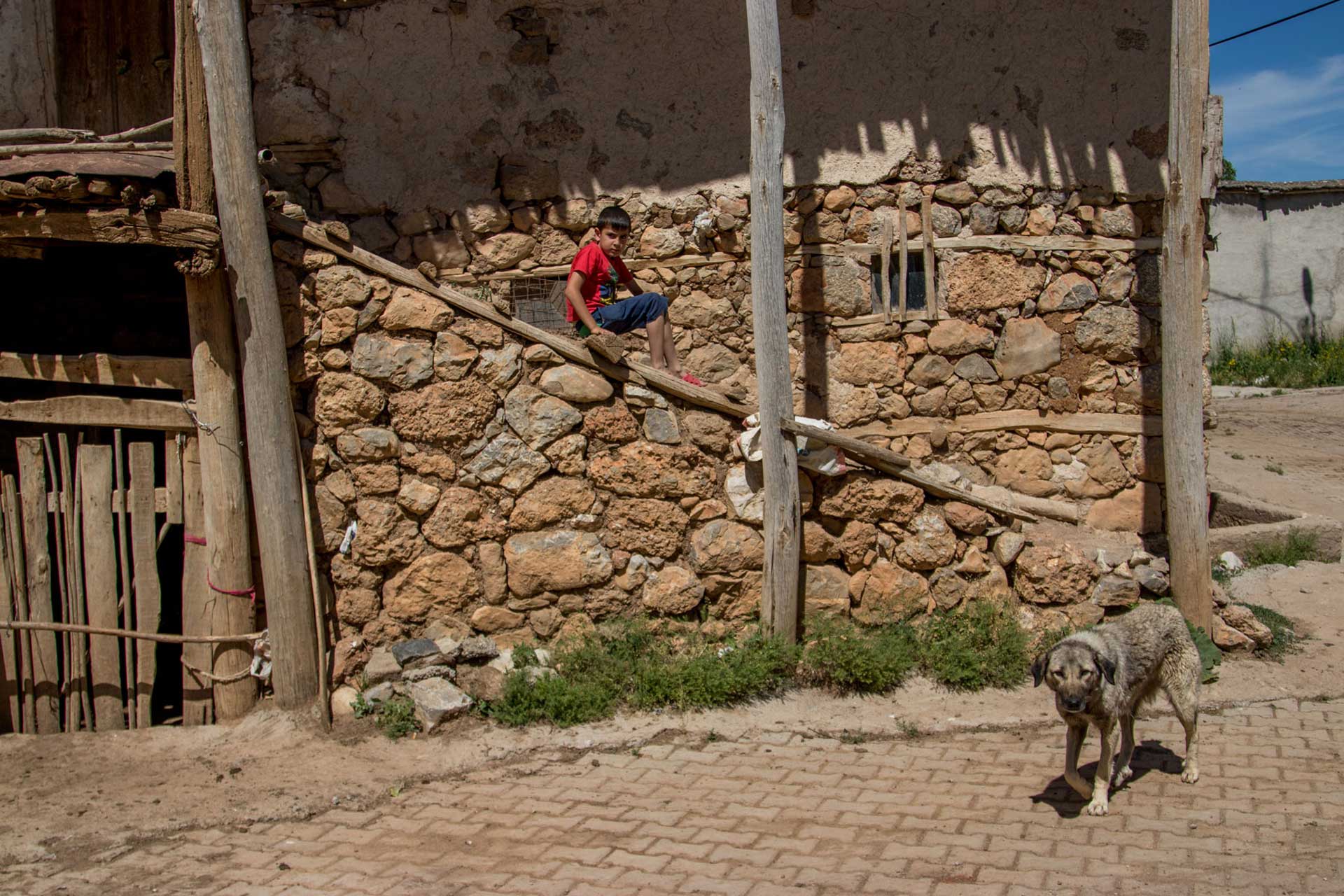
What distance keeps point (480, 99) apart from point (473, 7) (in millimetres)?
552

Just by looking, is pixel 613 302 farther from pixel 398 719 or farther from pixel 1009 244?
pixel 398 719

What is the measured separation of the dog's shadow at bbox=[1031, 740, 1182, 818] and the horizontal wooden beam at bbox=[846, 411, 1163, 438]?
221 centimetres

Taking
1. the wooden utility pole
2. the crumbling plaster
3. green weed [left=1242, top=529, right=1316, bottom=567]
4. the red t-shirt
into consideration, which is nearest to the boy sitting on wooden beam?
the red t-shirt

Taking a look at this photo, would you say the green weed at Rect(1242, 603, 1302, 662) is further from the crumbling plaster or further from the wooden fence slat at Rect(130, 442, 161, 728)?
the crumbling plaster

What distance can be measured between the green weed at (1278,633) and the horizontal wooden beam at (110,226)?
655 cm

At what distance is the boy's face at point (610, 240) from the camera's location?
6406 millimetres

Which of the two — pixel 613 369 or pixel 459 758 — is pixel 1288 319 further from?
pixel 459 758

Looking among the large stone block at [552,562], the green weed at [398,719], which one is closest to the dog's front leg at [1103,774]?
the large stone block at [552,562]

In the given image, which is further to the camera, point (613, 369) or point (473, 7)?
point (473, 7)

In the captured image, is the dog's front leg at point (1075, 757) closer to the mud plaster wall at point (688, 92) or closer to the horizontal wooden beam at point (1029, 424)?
the horizontal wooden beam at point (1029, 424)

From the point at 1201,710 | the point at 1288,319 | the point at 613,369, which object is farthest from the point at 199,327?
the point at 1288,319

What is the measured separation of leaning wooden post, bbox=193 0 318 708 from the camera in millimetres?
5508

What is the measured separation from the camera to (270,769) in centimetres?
532

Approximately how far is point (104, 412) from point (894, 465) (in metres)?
4.34
